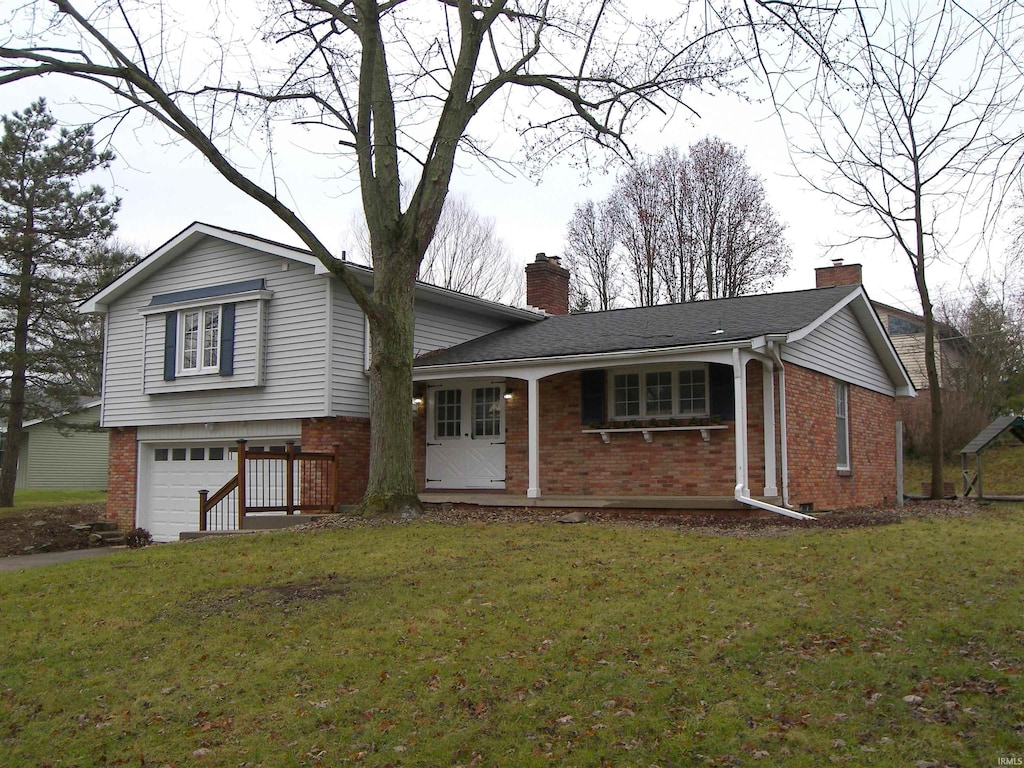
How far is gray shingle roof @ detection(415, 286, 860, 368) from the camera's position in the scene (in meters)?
13.9

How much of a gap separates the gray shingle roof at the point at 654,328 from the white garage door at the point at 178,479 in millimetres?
4685

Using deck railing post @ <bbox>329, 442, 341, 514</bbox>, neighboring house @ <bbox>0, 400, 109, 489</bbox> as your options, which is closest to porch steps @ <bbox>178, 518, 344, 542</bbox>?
deck railing post @ <bbox>329, 442, 341, 514</bbox>

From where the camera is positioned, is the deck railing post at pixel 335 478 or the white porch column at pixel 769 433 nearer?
the white porch column at pixel 769 433

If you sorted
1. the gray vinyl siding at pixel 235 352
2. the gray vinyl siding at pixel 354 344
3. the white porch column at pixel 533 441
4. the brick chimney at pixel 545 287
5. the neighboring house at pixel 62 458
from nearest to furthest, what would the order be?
the white porch column at pixel 533 441
the gray vinyl siding at pixel 354 344
the gray vinyl siding at pixel 235 352
the brick chimney at pixel 545 287
the neighboring house at pixel 62 458

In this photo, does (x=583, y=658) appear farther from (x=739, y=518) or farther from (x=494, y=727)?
(x=739, y=518)

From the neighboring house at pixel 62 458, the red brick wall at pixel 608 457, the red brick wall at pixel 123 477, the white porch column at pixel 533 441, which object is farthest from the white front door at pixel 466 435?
the neighboring house at pixel 62 458

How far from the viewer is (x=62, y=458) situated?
38781 mm

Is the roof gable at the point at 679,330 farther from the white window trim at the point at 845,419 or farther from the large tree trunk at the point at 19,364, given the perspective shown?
the large tree trunk at the point at 19,364

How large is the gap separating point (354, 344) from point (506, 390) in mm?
2943

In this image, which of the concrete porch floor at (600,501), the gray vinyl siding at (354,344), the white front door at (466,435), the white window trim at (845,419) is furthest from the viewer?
the white window trim at (845,419)

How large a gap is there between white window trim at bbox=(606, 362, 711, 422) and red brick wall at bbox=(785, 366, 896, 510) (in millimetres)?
1282

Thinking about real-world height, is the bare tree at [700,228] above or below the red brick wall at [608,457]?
above

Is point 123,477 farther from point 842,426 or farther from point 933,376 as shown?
point 933,376

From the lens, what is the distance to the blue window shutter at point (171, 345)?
18172 mm
